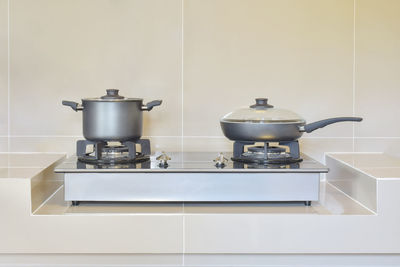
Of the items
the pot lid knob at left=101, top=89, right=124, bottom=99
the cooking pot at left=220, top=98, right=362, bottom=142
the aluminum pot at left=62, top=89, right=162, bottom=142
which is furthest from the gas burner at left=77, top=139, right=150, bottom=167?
the cooking pot at left=220, top=98, right=362, bottom=142

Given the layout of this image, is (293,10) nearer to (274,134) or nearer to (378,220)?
(274,134)

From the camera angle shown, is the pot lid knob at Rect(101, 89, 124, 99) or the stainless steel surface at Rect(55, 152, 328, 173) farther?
the pot lid knob at Rect(101, 89, 124, 99)

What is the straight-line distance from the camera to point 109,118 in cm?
152

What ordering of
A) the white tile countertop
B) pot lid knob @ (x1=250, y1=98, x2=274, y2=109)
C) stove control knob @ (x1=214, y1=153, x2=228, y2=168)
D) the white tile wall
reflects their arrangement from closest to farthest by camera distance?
1. the white tile countertop
2. stove control knob @ (x1=214, y1=153, x2=228, y2=168)
3. pot lid knob @ (x1=250, y1=98, x2=274, y2=109)
4. the white tile wall

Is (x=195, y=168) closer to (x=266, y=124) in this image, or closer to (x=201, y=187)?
(x=201, y=187)

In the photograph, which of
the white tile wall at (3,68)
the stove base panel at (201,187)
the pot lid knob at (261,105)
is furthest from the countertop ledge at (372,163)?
the white tile wall at (3,68)

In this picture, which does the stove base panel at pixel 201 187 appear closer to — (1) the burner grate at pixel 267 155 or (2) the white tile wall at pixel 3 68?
(1) the burner grate at pixel 267 155

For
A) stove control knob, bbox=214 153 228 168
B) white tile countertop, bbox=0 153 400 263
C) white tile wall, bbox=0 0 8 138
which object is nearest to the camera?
white tile countertop, bbox=0 153 400 263

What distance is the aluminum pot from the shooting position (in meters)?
1.52

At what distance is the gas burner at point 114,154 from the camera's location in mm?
1530

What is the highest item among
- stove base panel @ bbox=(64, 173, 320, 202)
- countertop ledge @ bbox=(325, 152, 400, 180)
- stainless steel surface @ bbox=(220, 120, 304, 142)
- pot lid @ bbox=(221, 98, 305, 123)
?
pot lid @ bbox=(221, 98, 305, 123)

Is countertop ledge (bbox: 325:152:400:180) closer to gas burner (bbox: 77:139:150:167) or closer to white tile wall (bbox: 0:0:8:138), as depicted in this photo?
gas burner (bbox: 77:139:150:167)

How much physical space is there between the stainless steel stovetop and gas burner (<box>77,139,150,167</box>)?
82mm

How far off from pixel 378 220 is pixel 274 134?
363mm
